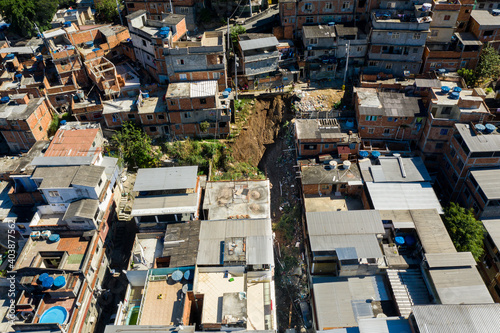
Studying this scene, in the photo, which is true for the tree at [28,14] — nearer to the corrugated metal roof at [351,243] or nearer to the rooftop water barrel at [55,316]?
the rooftop water barrel at [55,316]

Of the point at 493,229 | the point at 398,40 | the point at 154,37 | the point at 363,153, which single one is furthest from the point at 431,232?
the point at 154,37

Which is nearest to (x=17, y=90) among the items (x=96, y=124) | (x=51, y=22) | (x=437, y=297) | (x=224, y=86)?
(x=96, y=124)

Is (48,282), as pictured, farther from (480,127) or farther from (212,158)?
(480,127)

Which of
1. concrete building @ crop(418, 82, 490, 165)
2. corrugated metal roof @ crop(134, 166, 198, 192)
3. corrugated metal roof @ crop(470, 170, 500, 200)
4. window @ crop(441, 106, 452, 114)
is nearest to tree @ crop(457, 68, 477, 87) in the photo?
concrete building @ crop(418, 82, 490, 165)

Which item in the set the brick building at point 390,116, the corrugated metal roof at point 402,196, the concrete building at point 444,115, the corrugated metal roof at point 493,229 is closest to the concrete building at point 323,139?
the brick building at point 390,116

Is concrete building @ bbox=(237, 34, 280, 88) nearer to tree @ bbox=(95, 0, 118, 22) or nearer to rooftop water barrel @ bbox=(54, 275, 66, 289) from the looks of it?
tree @ bbox=(95, 0, 118, 22)
